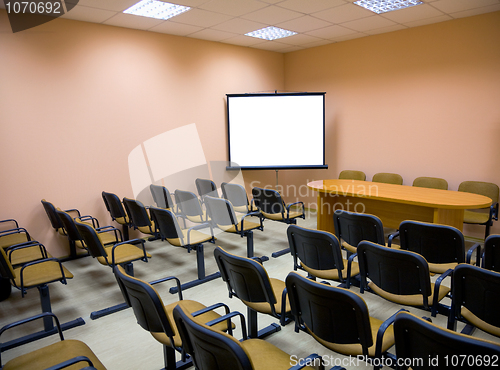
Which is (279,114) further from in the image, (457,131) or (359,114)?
(457,131)

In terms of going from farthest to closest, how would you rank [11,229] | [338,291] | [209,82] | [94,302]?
[209,82] < [11,229] < [94,302] < [338,291]

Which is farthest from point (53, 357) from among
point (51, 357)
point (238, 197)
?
point (238, 197)

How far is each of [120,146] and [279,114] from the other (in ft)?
9.98

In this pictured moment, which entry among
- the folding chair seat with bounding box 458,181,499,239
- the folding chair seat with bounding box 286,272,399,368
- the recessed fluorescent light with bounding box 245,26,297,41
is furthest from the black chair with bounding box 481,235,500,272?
the recessed fluorescent light with bounding box 245,26,297,41

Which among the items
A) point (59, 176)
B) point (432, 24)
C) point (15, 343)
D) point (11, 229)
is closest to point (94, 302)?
point (15, 343)

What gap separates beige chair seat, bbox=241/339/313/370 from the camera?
1.81 metres

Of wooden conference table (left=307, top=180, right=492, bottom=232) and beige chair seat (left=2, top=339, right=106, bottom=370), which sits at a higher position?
wooden conference table (left=307, top=180, right=492, bottom=232)

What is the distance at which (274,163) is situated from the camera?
695 centimetres

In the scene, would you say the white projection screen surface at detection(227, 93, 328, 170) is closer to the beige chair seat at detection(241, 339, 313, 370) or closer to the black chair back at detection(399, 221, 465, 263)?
the black chair back at detection(399, 221, 465, 263)

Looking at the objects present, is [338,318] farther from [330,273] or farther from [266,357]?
[330,273]

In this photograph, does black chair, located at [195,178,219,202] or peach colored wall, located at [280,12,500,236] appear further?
black chair, located at [195,178,219,202]

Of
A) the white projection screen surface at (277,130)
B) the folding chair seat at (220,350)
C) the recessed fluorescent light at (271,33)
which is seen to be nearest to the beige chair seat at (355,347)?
the folding chair seat at (220,350)

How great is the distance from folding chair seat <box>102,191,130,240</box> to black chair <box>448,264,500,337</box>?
4.04 m

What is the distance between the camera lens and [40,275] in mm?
3104
